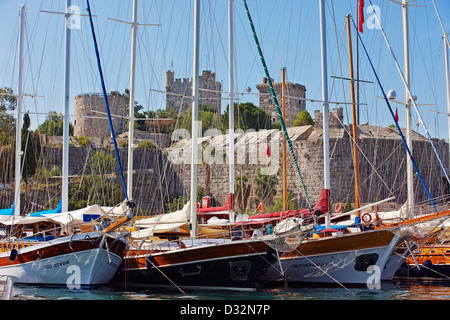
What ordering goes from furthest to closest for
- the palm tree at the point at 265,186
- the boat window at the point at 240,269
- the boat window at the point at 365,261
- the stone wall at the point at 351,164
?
the palm tree at the point at 265,186 → the stone wall at the point at 351,164 → the boat window at the point at 365,261 → the boat window at the point at 240,269

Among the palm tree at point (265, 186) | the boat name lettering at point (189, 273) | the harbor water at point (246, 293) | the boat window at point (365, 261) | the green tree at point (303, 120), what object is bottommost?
the harbor water at point (246, 293)

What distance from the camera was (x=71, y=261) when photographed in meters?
15.5

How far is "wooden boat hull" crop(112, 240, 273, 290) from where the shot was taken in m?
15.0

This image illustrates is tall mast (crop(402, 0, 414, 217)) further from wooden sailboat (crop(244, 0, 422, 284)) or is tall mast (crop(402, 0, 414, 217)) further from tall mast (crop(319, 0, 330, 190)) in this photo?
wooden sailboat (crop(244, 0, 422, 284))

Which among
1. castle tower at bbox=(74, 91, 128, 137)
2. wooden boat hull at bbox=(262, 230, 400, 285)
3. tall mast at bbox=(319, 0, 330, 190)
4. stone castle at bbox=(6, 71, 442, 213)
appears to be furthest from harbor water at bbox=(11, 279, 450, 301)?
castle tower at bbox=(74, 91, 128, 137)

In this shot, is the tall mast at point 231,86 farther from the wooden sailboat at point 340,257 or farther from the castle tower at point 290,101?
the castle tower at point 290,101

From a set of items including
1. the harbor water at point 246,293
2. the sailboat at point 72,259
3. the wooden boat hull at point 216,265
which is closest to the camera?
the harbor water at point 246,293

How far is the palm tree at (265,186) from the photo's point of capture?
3466 cm

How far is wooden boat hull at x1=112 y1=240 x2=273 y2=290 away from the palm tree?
63.5ft

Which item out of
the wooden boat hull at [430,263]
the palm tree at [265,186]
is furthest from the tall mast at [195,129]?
the palm tree at [265,186]

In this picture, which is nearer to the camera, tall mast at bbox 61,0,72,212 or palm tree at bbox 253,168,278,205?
tall mast at bbox 61,0,72,212

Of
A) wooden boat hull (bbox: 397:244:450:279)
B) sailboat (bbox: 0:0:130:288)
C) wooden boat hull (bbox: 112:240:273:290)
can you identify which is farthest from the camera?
wooden boat hull (bbox: 397:244:450:279)

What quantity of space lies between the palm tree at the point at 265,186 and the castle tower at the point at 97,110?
19.7 metres
